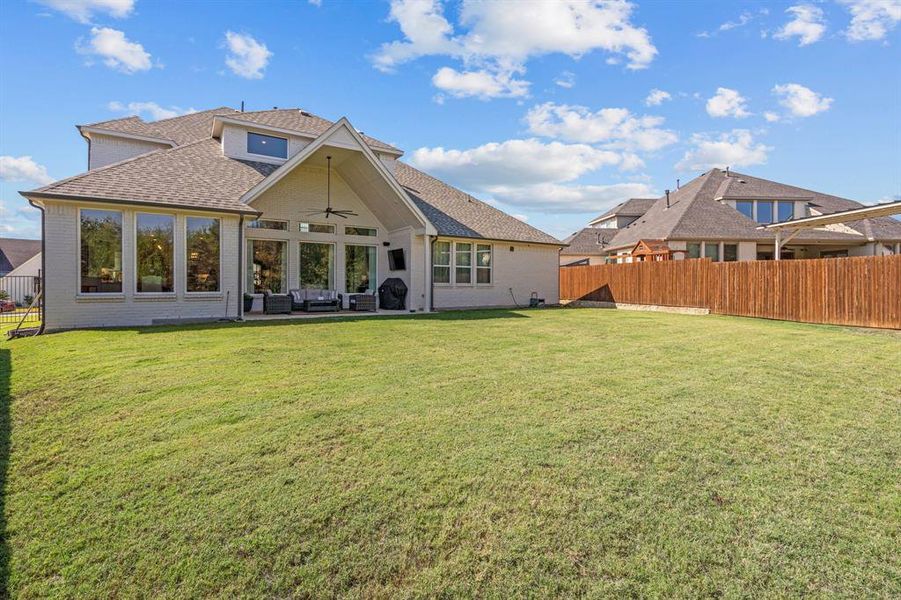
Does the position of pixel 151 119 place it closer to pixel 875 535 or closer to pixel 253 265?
pixel 253 265

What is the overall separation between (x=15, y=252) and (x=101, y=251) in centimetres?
4523

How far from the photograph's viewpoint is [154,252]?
11781mm

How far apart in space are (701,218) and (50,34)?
1185 inches

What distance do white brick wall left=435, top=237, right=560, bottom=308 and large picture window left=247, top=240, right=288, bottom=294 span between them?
19.5 feet

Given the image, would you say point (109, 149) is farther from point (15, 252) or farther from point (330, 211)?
point (15, 252)

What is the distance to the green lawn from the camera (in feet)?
7.11

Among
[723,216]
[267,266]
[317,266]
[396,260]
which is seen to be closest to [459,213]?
[396,260]

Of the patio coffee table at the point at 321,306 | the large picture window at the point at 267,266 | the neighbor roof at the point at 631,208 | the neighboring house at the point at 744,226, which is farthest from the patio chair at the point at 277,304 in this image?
the neighbor roof at the point at 631,208

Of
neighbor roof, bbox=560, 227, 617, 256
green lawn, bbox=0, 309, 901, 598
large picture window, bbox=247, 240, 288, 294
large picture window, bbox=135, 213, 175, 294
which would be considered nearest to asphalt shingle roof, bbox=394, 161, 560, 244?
large picture window, bbox=247, 240, 288, 294

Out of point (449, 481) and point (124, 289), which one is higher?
point (124, 289)

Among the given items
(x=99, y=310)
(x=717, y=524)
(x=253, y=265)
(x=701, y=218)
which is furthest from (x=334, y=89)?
(x=701, y=218)

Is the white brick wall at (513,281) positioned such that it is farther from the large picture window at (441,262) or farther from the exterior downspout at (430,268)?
the exterior downspout at (430,268)

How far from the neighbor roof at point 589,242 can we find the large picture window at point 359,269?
21.1 m

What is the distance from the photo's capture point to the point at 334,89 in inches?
677
